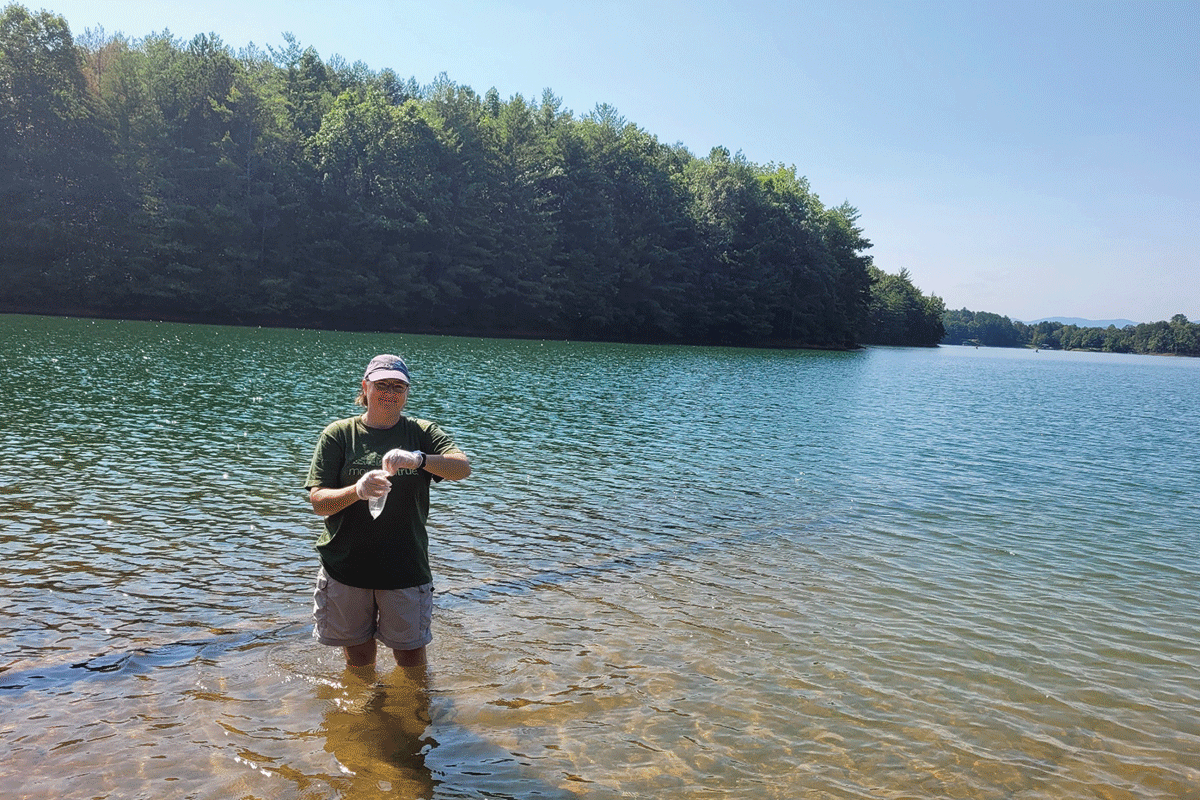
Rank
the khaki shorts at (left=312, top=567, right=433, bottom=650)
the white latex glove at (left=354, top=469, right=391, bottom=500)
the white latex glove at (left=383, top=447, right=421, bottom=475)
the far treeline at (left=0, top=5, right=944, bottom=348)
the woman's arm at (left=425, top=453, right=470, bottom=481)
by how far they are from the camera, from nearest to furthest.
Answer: the white latex glove at (left=354, top=469, right=391, bottom=500) → the white latex glove at (left=383, top=447, right=421, bottom=475) → the woman's arm at (left=425, top=453, right=470, bottom=481) → the khaki shorts at (left=312, top=567, right=433, bottom=650) → the far treeline at (left=0, top=5, right=944, bottom=348)

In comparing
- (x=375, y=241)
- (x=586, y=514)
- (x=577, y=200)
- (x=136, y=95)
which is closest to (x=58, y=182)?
(x=136, y=95)

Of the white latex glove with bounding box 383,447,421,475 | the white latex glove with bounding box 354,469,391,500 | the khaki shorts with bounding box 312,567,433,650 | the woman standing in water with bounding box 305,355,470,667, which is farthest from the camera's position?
the khaki shorts with bounding box 312,567,433,650

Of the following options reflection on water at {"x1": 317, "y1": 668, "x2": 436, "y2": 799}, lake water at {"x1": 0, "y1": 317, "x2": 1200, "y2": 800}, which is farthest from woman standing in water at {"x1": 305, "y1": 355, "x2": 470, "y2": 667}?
lake water at {"x1": 0, "y1": 317, "x2": 1200, "y2": 800}

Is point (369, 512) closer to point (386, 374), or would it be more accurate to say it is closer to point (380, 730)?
point (386, 374)

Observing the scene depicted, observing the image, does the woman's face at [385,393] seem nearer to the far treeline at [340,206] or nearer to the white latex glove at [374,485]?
the white latex glove at [374,485]

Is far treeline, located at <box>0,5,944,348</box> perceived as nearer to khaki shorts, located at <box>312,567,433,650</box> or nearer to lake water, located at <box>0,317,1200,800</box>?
lake water, located at <box>0,317,1200,800</box>

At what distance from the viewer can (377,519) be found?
5.11 metres

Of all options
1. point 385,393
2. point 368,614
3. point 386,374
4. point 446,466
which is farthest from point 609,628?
point 386,374

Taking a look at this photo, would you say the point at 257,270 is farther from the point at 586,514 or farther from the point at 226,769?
the point at 226,769

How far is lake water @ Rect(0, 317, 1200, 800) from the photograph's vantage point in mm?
5324

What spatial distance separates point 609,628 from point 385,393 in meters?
3.93

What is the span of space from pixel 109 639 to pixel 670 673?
185 inches

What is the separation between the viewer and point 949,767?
5586 millimetres

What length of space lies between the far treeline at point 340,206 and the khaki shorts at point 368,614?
2508 inches
